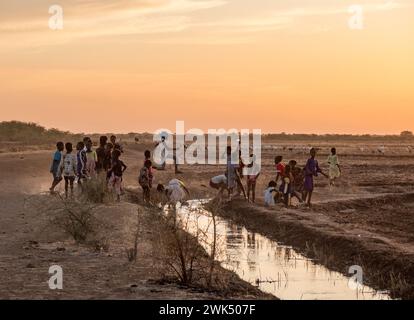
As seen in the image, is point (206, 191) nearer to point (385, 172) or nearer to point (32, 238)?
point (32, 238)

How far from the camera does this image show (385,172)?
43188 millimetres

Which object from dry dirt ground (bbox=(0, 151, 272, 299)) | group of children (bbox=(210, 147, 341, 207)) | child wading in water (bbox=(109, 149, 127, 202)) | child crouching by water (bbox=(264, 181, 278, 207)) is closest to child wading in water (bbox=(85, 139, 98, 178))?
child wading in water (bbox=(109, 149, 127, 202))

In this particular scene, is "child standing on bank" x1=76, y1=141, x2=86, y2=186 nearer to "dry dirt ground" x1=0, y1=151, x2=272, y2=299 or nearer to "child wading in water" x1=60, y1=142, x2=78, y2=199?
"child wading in water" x1=60, y1=142, x2=78, y2=199

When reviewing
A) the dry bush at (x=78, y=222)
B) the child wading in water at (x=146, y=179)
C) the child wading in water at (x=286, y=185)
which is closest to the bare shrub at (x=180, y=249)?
the dry bush at (x=78, y=222)

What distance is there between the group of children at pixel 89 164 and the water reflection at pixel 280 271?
4501mm

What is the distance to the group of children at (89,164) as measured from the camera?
20.7 m

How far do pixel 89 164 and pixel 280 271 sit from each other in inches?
362

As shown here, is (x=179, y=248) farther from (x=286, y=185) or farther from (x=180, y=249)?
(x=286, y=185)

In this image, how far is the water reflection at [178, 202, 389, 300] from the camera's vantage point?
11641 mm

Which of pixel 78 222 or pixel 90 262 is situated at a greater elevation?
pixel 78 222

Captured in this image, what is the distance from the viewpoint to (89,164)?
21.4m

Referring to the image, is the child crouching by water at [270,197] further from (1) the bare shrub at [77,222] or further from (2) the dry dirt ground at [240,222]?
(1) the bare shrub at [77,222]

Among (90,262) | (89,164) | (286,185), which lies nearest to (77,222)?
(90,262)

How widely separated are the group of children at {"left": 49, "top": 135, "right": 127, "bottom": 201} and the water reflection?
14.8 ft
